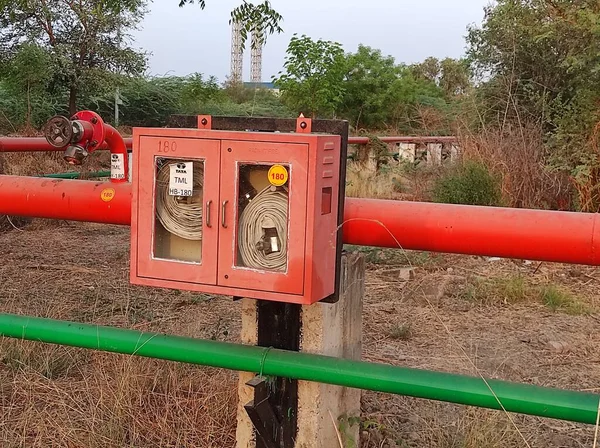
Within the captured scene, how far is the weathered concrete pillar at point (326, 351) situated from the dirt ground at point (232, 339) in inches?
4.5

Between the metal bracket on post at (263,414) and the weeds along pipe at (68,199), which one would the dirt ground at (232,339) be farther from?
the weeds along pipe at (68,199)

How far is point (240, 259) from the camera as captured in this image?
200cm

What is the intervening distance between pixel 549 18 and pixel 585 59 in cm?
120

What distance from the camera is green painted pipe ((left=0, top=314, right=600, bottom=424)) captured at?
1878 mm

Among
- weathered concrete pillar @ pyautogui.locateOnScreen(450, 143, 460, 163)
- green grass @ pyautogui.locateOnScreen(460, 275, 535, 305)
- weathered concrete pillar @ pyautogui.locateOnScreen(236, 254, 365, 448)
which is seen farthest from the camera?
weathered concrete pillar @ pyautogui.locateOnScreen(450, 143, 460, 163)

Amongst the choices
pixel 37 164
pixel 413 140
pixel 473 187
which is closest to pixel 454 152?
pixel 473 187

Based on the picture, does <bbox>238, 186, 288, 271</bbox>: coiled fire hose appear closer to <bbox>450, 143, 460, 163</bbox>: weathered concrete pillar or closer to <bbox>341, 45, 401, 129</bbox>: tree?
<bbox>450, 143, 460, 163</bbox>: weathered concrete pillar

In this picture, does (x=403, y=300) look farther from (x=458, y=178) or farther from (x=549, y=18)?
(x=549, y=18)

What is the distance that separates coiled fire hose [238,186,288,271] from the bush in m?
5.03

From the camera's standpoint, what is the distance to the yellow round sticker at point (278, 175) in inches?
75.2

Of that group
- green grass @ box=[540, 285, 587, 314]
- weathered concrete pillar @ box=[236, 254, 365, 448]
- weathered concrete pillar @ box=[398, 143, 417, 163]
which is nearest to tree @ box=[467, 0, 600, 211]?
weathered concrete pillar @ box=[398, 143, 417, 163]

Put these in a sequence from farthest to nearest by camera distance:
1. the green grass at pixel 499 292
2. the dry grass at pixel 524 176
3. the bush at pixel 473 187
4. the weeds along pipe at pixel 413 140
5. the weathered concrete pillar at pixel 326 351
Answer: the weeds along pipe at pixel 413 140 < the dry grass at pixel 524 176 < the bush at pixel 473 187 < the green grass at pixel 499 292 < the weathered concrete pillar at pixel 326 351

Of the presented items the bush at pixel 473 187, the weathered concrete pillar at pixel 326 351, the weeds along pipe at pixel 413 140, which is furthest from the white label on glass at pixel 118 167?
the weeds along pipe at pixel 413 140

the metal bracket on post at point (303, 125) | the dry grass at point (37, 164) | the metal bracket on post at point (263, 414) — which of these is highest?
the metal bracket on post at point (303, 125)
